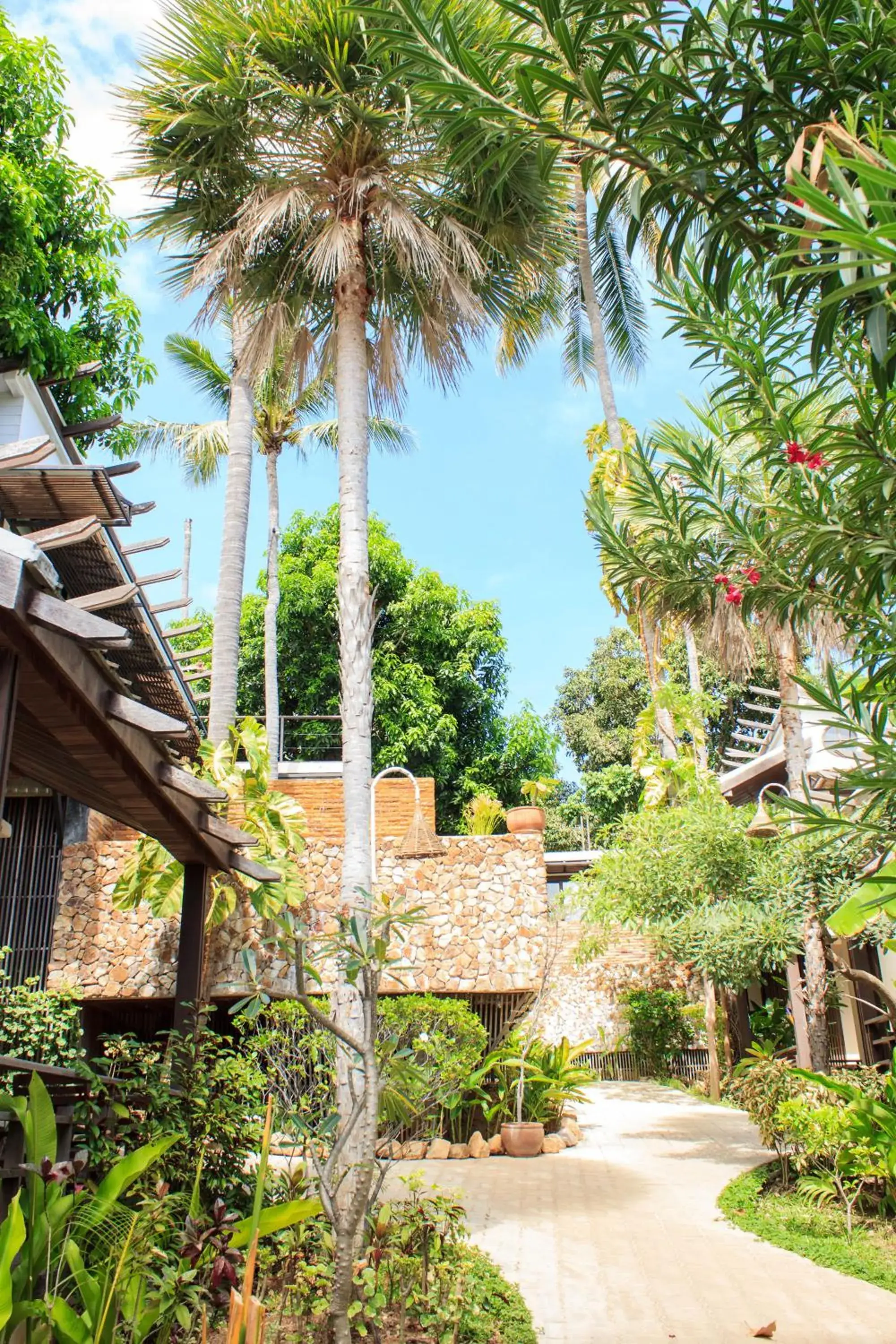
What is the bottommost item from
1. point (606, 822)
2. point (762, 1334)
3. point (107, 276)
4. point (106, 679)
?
point (762, 1334)

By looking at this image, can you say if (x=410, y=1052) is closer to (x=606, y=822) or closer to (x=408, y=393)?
(x=408, y=393)

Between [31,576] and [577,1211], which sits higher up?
[31,576]

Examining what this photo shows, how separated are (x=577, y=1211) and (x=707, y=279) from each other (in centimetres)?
747

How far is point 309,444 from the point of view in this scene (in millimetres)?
22188

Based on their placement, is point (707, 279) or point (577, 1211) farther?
point (577, 1211)

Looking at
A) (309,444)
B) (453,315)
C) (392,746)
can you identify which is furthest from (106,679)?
(309,444)

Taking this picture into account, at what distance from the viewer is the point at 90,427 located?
10.8m

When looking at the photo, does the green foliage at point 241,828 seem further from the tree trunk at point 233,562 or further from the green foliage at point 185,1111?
the green foliage at point 185,1111

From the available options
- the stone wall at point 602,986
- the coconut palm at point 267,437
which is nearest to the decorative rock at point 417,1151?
the stone wall at point 602,986

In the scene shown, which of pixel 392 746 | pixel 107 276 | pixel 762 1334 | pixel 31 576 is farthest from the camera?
pixel 392 746

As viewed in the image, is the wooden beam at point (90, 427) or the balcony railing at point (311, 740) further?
the balcony railing at point (311, 740)

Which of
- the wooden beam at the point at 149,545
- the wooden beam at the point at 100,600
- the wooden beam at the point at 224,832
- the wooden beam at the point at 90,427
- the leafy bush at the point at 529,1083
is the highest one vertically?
the wooden beam at the point at 90,427

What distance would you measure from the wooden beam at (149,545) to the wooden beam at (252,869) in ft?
15.3

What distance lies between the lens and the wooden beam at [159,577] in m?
10.4
